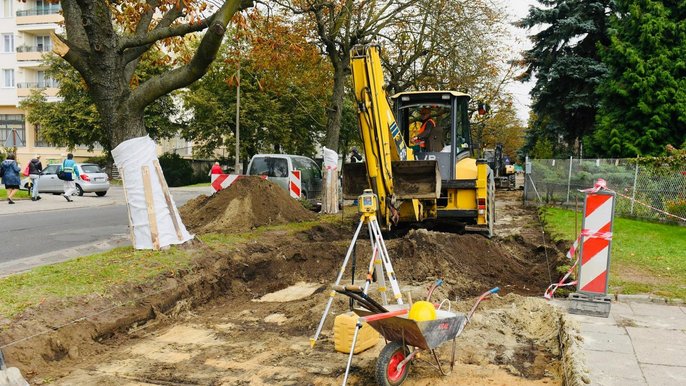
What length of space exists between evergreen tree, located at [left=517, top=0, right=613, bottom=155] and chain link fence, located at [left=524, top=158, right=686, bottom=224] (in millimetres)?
7923

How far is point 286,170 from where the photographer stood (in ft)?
61.4

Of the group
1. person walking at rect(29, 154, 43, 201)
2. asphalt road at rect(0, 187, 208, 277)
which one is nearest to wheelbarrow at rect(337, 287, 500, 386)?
asphalt road at rect(0, 187, 208, 277)

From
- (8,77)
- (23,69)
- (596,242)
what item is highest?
(23,69)

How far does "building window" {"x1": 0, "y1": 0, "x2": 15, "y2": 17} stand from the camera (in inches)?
2143

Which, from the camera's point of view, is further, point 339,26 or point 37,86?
point 37,86

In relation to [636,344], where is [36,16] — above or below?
above

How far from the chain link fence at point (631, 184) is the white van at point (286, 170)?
27.9 feet

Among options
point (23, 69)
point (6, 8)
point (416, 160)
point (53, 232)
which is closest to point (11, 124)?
point (23, 69)

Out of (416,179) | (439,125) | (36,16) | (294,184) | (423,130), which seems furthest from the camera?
(36,16)

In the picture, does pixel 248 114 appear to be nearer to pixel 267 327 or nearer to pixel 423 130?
pixel 423 130

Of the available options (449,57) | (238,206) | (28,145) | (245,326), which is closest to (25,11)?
(28,145)

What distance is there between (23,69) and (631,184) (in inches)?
2185

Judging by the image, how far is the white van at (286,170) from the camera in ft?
61.5

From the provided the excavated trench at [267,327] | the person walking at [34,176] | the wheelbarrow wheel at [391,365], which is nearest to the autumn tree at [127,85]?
the excavated trench at [267,327]
